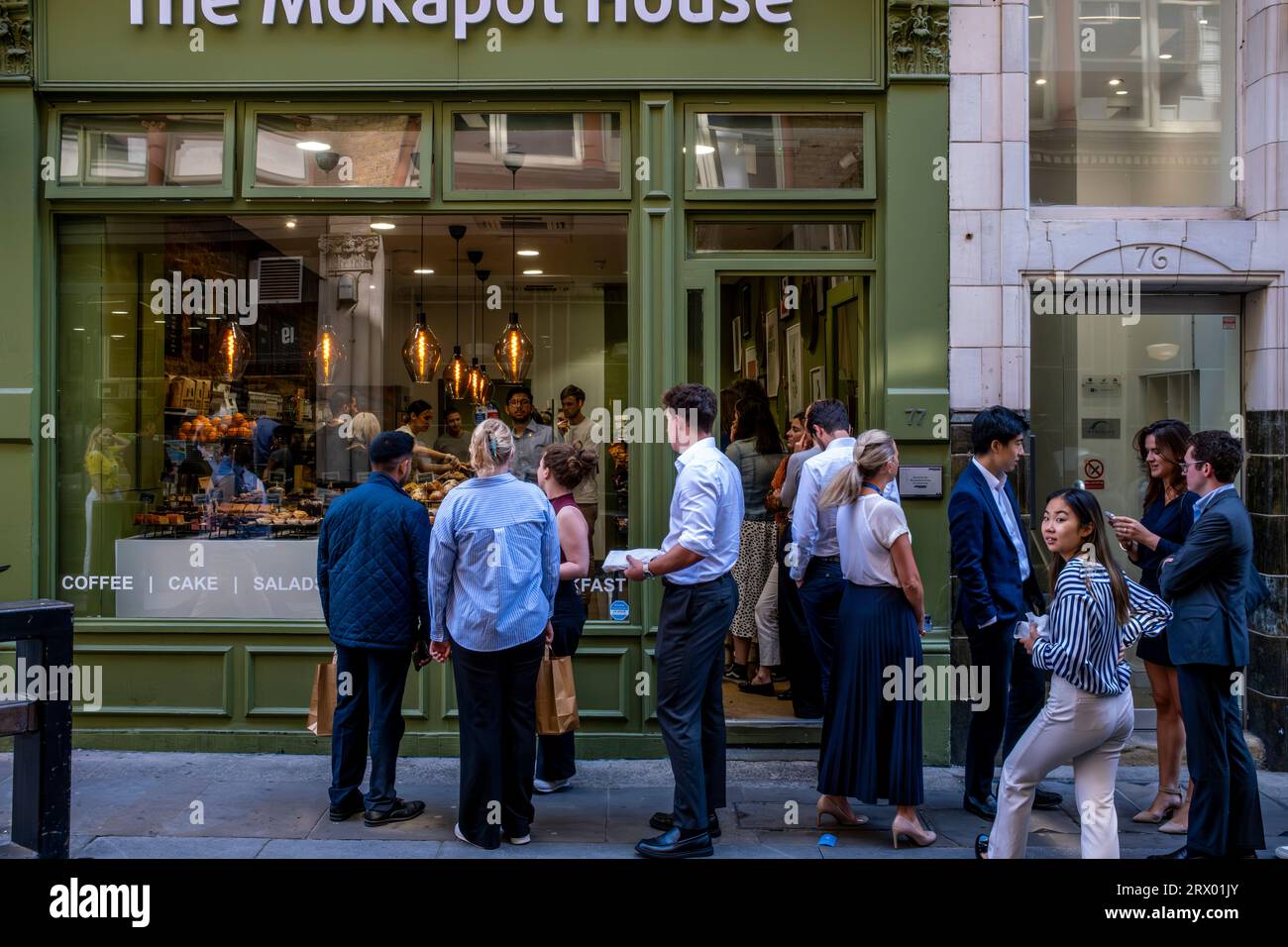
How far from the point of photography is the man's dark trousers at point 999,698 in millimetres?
6238

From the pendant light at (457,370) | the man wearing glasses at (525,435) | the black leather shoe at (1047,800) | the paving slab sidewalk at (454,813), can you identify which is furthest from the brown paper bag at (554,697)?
the black leather shoe at (1047,800)

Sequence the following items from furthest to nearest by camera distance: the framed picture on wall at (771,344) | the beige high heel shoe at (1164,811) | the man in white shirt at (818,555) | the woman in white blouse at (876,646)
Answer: the framed picture on wall at (771,344), the man in white shirt at (818,555), the beige high heel shoe at (1164,811), the woman in white blouse at (876,646)

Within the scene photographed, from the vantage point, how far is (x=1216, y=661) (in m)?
5.40

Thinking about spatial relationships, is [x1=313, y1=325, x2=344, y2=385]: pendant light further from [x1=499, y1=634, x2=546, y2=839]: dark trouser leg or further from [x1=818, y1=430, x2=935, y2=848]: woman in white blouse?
[x1=818, y1=430, x2=935, y2=848]: woman in white blouse

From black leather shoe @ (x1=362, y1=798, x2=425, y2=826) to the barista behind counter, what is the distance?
8.60 feet

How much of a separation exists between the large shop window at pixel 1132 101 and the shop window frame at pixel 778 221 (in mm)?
1202

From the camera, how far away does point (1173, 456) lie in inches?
245

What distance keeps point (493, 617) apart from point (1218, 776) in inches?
137

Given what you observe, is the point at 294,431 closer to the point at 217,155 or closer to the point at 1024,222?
the point at 217,155

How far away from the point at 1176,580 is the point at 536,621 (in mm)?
3058

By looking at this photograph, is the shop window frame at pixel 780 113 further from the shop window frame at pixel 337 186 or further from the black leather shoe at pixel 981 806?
the black leather shoe at pixel 981 806

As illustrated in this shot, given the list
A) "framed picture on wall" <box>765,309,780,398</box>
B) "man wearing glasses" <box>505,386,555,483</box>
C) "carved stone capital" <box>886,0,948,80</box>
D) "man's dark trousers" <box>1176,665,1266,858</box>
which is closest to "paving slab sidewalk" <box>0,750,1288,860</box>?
"man's dark trousers" <box>1176,665,1266,858</box>

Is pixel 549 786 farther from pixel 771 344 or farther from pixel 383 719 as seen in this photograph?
pixel 771 344

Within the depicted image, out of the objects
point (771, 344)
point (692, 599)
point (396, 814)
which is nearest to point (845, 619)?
point (692, 599)
